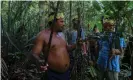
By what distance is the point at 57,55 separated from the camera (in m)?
4.27

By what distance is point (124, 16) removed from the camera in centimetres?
446

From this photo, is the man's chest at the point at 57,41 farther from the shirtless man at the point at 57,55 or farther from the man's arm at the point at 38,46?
the man's arm at the point at 38,46

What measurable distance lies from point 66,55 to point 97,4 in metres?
1.03

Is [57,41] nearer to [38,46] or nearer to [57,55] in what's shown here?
[57,55]

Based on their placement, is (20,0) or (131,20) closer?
(131,20)

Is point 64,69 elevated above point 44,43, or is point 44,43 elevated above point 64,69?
point 44,43

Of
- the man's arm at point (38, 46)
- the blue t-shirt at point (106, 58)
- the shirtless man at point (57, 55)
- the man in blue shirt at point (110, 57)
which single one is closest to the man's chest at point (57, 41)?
the shirtless man at point (57, 55)

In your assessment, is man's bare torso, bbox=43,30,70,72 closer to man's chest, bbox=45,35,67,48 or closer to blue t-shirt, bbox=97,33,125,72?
man's chest, bbox=45,35,67,48

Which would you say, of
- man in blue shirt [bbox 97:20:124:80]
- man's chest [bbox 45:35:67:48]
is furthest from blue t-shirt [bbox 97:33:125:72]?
man's chest [bbox 45:35:67:48]

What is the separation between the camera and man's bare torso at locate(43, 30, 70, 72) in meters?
4.22

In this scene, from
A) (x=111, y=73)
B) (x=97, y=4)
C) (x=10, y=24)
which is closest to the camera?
(x=97, y=4)

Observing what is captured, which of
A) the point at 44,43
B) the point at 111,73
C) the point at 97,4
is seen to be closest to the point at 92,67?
the point at 111,73

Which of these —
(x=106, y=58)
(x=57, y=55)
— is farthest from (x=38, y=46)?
(x=106, y=58)

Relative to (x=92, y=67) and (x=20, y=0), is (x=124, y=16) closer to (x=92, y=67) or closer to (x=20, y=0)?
(x=92, y=67)
